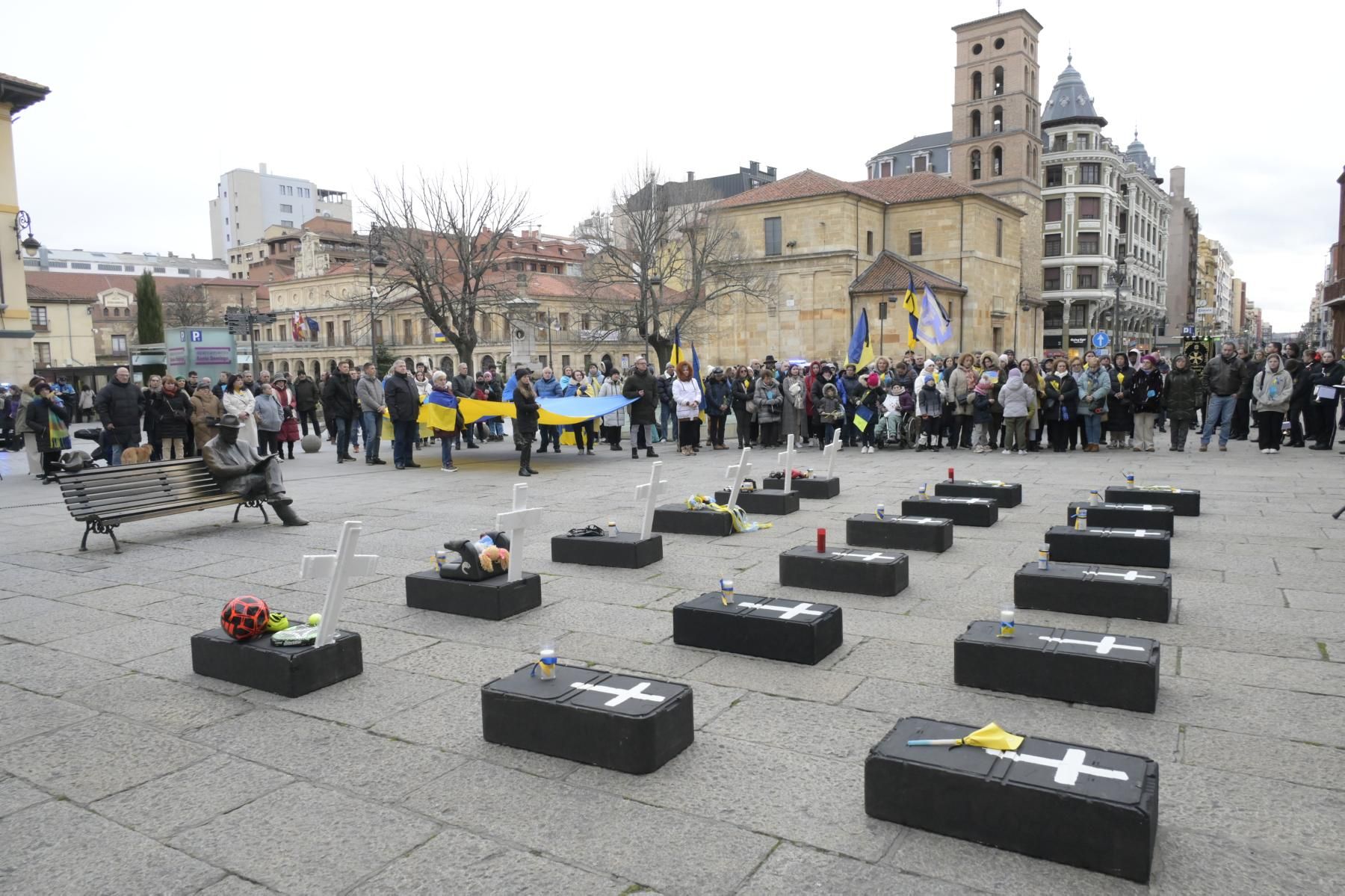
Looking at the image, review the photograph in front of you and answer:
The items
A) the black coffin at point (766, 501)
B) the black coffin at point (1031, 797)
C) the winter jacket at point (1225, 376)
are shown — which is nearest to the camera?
the black coffin at point (1031, 797)

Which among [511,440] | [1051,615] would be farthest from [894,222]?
[1051,615]

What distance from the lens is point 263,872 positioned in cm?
312

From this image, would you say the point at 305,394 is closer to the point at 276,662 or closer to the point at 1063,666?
the point at 276,662

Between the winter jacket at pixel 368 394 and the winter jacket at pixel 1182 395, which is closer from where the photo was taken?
the winter jacket at pixel 1182 395

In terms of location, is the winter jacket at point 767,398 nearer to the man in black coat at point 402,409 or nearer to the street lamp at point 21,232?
the man in black coat at point 402,409

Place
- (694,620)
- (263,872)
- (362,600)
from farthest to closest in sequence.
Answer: (362,600), (694,620), (263,872)

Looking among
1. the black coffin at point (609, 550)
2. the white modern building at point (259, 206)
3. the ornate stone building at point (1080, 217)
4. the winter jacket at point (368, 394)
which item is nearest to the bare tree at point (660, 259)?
the winter jacket at point (368, 394)

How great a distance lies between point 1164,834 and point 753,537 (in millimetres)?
5945

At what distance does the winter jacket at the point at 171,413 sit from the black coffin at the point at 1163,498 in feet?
48.4

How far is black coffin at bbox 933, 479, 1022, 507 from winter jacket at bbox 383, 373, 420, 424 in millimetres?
9390

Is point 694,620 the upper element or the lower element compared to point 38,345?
lower

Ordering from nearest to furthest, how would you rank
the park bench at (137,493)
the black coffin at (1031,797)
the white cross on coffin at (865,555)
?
the black coffin at (1031,797), the white cross on coffin at (865,555), the park bench at (137,493)

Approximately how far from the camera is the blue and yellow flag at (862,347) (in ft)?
64.2

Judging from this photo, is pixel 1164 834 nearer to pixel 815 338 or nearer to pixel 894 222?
pixel 815 338
